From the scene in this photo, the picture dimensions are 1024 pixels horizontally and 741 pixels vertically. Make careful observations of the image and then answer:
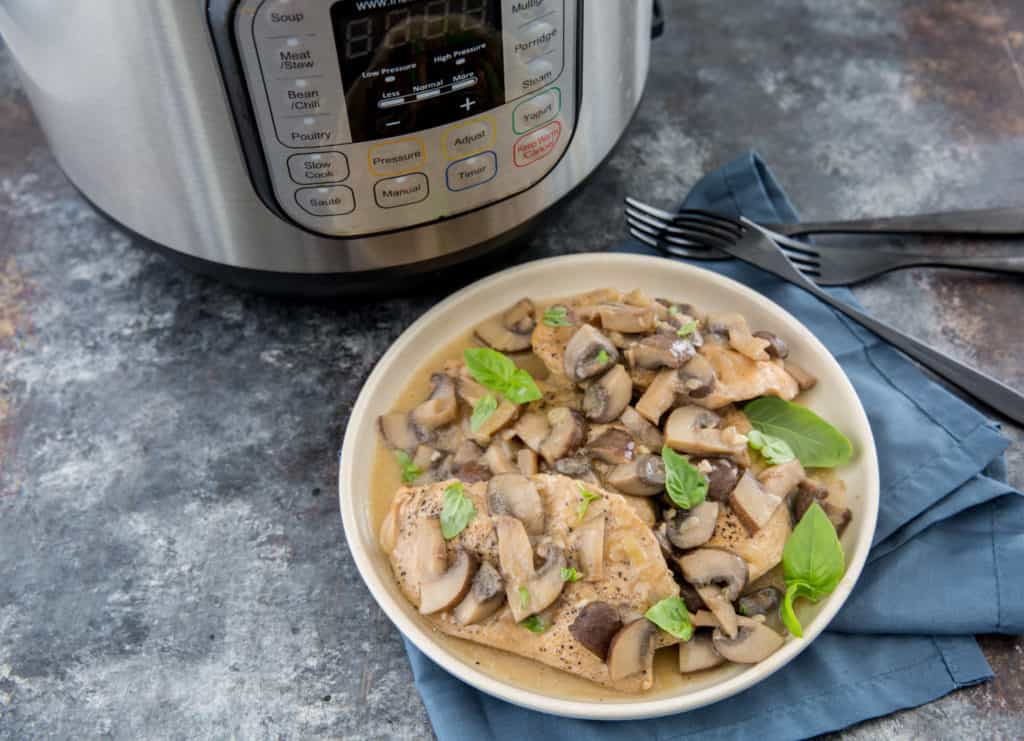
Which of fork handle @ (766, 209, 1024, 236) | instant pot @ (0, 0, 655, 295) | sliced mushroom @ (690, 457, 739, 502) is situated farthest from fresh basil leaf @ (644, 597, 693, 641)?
fork handle @ (766, 209, 1024, 236)

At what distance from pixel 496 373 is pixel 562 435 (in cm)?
9

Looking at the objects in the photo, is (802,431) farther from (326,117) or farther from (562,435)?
(326,117)

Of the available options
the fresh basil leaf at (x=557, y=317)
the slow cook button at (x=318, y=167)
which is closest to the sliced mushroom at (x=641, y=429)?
the fresh basil leaf at (x=557, y=317)

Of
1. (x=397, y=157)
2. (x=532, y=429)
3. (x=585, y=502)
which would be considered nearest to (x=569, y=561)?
(x=585, y=502)

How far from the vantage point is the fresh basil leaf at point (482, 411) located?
942mm

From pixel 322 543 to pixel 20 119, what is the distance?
2.61 ft

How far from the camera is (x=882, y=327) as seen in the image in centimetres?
104

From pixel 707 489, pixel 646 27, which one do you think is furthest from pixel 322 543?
pixel 646 27

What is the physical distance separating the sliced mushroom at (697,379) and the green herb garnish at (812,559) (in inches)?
5.8

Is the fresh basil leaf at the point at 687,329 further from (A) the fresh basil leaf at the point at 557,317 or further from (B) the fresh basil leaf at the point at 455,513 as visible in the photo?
(B) the fresh basil leaf at the point at 455,513

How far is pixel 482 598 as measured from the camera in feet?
2.67

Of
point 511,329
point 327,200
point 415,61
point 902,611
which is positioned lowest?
point 902,611

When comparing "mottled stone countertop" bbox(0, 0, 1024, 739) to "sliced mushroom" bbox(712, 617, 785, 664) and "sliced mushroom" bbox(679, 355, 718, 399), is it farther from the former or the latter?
"sliced mushroom" bbox(679, 355, 718, 399)

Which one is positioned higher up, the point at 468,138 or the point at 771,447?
the point at 468,138
